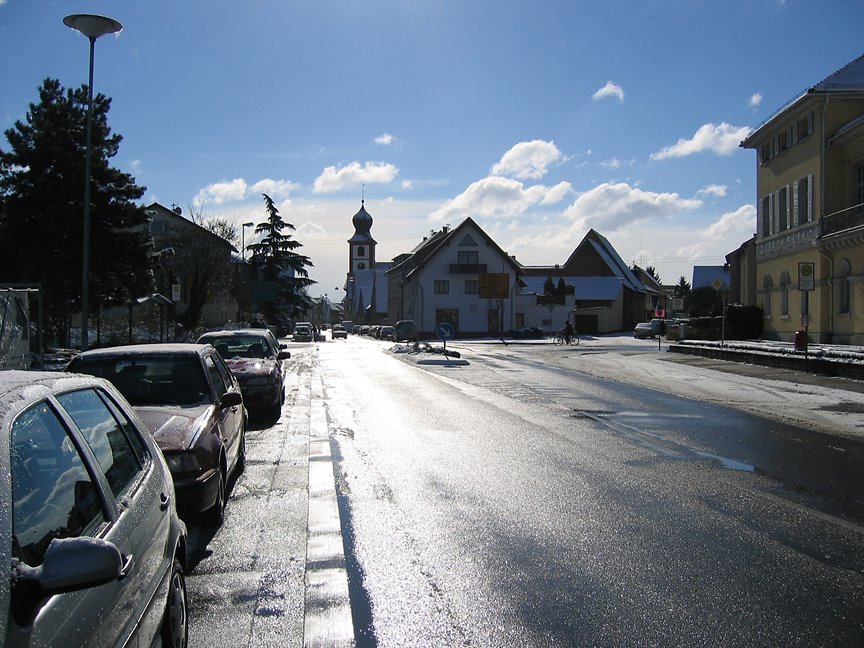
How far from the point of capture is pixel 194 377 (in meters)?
7.74

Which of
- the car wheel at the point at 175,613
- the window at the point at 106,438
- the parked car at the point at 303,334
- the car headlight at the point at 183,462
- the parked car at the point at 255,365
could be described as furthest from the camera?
the parked car at the point at 303,334

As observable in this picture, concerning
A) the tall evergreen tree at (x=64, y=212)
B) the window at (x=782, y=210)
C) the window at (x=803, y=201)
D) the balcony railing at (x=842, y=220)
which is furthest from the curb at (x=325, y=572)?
the window at (x=782, y=210)

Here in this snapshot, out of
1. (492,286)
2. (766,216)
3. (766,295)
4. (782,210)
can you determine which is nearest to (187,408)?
(782,210)

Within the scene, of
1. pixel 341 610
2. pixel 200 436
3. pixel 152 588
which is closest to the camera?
pixel 152 588

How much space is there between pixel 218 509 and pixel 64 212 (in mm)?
23831

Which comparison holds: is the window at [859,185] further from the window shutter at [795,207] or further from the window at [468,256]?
the window at [468,256]

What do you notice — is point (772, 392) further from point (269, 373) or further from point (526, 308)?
point (526, 308)

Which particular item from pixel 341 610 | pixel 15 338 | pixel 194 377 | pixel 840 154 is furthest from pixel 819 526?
pixel 840 154

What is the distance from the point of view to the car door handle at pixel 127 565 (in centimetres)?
275

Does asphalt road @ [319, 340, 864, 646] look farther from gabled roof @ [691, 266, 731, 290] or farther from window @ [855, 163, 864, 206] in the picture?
gabled roof @ [691, 266, 731, 290]

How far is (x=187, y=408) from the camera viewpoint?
7.07m

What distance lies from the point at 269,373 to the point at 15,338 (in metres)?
5.14

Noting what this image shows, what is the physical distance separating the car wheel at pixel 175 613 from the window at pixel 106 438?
56 cm

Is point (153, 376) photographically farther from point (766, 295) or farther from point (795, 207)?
point (766, 295)
